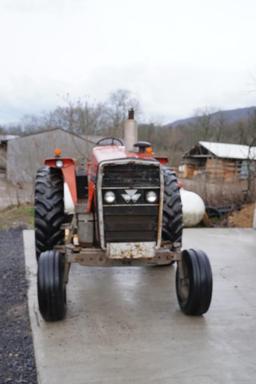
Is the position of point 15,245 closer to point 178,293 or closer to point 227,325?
point 178,293

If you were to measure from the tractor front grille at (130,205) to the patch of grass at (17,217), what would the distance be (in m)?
4.75

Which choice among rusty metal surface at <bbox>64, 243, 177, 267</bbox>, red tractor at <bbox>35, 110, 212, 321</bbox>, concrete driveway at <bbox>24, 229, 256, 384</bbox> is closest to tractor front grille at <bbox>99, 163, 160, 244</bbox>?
red tractor at <bbox>35, 110, 212, 321</bbox>

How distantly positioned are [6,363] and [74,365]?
1.55ft

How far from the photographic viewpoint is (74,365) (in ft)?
9.06

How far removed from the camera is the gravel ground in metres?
2.71

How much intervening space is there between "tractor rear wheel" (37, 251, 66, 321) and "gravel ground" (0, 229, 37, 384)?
0.73 feet

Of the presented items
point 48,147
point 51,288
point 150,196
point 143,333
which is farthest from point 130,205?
point 48,147

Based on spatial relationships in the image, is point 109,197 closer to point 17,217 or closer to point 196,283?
point 196,283

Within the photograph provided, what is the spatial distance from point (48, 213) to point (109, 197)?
43.3 inches

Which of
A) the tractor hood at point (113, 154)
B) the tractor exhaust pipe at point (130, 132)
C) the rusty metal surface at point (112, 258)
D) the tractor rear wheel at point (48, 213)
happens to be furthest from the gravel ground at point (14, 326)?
the tractor exhaust pipe at point (130, 132)

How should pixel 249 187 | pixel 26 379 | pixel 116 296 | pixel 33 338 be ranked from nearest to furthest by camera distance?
1. pixel 26 379
2. pixel 33 338
3. pixel 116 296
4. pixel 249 187

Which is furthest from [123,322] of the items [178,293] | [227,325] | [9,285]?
[9,285]

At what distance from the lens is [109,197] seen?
3359 millimetres

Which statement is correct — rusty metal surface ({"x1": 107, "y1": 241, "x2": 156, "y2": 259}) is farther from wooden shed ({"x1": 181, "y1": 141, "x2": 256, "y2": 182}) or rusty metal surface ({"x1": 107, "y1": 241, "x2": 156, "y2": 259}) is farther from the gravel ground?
wooden shed ({"x1": 181, "y1": 141, "x2": 256, "y2": 182})
